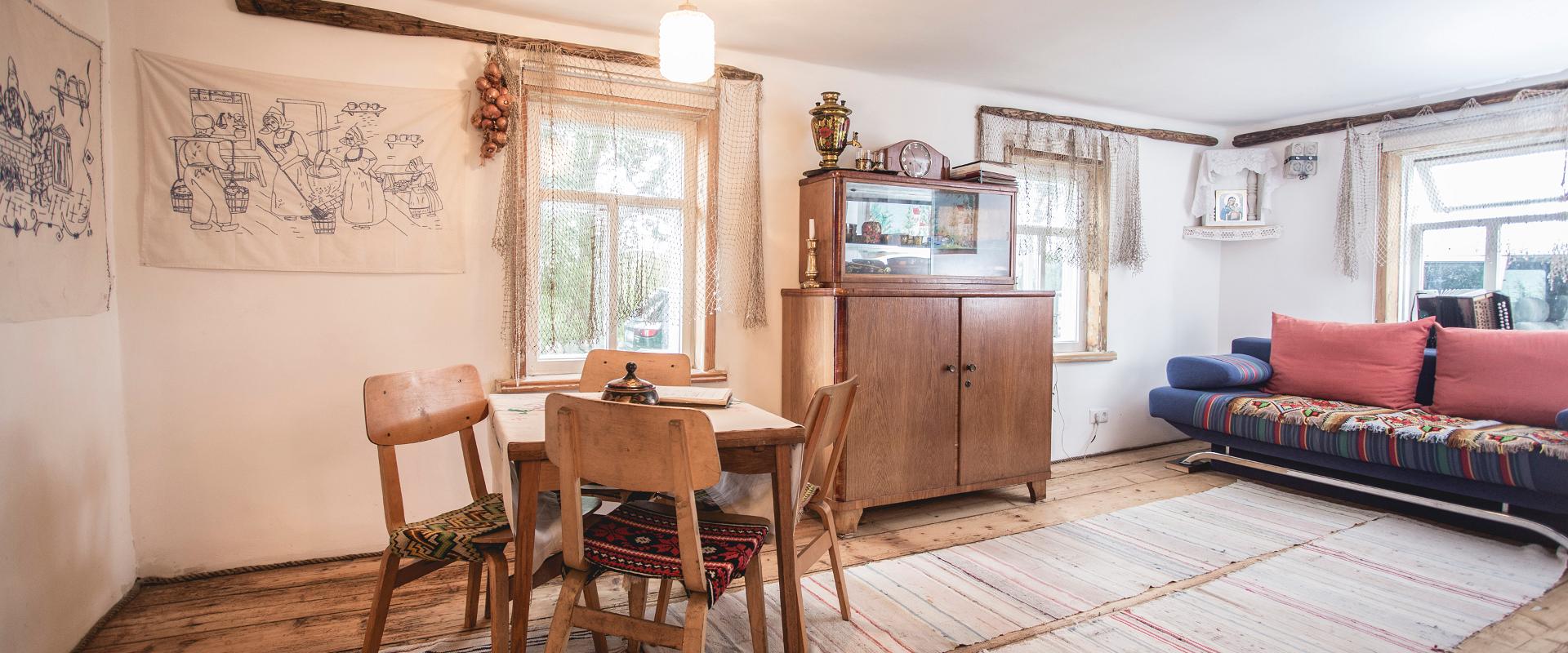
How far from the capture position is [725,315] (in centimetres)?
347

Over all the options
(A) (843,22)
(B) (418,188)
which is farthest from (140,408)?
(A) (843,22)

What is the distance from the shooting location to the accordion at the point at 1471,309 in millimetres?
3828

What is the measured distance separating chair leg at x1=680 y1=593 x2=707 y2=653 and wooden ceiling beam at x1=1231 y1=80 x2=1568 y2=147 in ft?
16.6

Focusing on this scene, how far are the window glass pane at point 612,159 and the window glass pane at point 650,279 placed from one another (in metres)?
0.11

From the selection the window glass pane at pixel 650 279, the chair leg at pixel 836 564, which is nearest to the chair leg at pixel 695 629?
the chair leg at pixel 836 564

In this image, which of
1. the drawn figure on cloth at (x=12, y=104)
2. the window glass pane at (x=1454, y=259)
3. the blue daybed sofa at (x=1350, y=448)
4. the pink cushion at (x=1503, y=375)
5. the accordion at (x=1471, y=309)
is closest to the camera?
the drawn figure on cloth at (x=12, y=104)

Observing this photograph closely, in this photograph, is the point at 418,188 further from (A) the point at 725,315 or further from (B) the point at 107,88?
(A) the point at 725,315

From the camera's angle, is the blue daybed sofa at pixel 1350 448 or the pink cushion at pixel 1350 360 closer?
the blue daybed sofa at pixel 1350 448

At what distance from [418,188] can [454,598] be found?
5.12ft

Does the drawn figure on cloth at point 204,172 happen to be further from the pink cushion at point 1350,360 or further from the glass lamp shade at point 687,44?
the pink cushion at point 1350,360

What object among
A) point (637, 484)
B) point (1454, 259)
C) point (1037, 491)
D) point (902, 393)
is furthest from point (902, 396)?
point (1454, 259)

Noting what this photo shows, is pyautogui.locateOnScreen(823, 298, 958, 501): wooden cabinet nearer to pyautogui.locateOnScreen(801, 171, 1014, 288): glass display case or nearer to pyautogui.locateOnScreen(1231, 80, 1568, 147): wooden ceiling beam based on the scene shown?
pyautogui.locateOnScreen(801, 171, 1014, 288): glass display case

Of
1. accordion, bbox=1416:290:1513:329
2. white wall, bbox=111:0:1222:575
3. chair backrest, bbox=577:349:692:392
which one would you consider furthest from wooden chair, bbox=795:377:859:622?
accordion, bbox=1416:290:1513:329

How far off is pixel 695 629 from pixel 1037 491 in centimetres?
265
